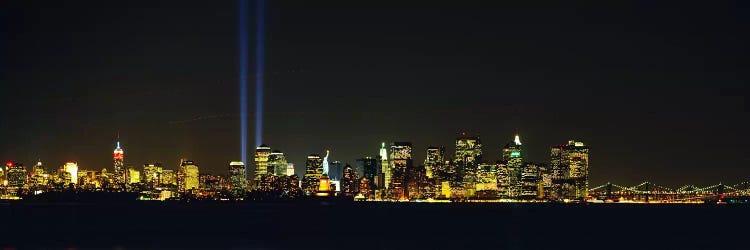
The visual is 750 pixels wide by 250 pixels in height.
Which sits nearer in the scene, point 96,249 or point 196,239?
point 96,249

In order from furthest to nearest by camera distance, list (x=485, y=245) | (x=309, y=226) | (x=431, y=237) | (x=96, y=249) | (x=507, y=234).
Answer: (x=309, y=226) → (x=507, y=234) → (x=431, y=237) → (x=485, y=245) → (x=96, y=249)

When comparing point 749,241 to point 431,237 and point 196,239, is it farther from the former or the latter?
point 196,239

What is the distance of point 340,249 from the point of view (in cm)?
8900

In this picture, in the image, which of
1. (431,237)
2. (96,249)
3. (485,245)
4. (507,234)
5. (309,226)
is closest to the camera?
(96,249)

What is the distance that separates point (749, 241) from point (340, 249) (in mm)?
39346

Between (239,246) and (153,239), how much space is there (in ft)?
46.5

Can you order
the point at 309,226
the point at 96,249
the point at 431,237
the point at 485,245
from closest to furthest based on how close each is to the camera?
the point at 96,249 < the point at 485,245 < the point at 431,237 < the point at 309,226

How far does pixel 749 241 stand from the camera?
328 feet

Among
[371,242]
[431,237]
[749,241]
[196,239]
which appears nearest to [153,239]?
[196,239]

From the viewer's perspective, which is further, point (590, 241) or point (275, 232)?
point (275, 232)

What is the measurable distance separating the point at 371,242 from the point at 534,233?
79.7 ft

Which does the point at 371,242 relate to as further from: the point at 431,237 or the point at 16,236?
the point at 16,236

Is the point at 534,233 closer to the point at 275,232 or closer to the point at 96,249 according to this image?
the point at 275,232

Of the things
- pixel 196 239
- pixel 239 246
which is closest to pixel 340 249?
pixel 239 246
